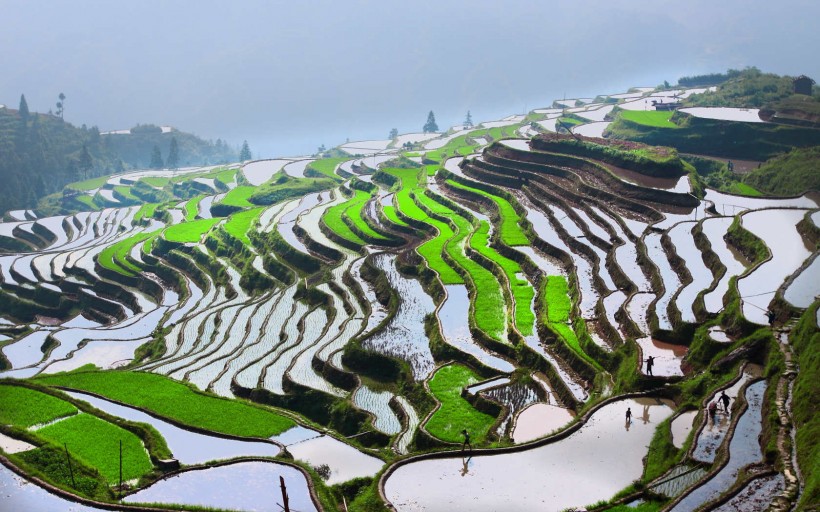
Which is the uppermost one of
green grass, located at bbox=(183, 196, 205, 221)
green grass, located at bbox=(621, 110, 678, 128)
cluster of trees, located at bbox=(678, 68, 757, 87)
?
cluster of trees, located at bbox=(678, 68, 757, 87)

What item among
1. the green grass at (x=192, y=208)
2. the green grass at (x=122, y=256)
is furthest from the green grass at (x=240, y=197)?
the green grass at (x=122, y=256)

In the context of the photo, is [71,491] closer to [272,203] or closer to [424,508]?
[424,508]

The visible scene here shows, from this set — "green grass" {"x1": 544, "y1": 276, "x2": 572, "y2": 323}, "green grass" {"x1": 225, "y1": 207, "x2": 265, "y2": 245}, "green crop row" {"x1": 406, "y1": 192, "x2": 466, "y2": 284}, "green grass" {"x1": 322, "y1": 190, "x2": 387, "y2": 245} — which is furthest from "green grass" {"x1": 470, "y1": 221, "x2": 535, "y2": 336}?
"green grass" {"x1": 225, "y1": 207, "x2": 265, "y2": 245}

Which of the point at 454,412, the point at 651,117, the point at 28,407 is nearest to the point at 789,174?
the point at 651,117

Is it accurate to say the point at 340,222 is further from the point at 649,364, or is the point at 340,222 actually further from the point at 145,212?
the point at 145,212

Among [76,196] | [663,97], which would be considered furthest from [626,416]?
[76,196]

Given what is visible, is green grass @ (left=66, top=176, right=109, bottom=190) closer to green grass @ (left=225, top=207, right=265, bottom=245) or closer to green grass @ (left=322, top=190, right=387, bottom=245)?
green grass @ (left=225, top=207, right=265, bottom=245)
